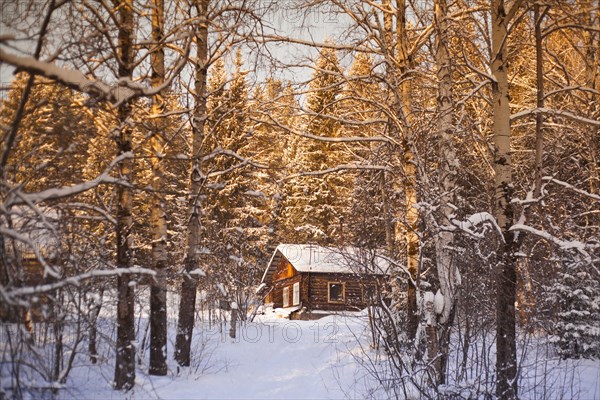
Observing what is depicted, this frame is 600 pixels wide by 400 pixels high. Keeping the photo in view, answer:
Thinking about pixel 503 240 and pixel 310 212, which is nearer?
pixel 503 240

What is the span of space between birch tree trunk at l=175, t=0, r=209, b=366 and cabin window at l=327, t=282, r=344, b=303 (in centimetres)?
1902

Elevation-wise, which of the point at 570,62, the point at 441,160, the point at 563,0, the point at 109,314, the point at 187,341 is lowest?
the point at 187,341

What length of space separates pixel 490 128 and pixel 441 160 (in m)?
8.96

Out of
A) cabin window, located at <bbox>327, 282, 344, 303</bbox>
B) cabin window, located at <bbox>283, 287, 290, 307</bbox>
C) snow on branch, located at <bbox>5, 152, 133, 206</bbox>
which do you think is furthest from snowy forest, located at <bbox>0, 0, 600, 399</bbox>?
cabin window, located at <bbox>283, 287, 290, 307</bbox>

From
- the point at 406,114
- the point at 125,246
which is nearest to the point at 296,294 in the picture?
the point at 406,114

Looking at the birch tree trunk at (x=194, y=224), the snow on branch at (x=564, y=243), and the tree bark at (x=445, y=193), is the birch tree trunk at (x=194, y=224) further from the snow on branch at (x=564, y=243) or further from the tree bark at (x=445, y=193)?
the snow on branch at (x=564, y=243)

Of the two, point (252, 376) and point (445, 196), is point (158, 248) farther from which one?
point (445, 196)

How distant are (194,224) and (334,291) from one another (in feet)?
65.0

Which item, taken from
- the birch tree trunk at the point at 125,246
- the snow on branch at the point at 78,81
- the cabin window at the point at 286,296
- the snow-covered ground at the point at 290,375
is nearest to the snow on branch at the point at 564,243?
the snow-covered ground at the point at 290,375

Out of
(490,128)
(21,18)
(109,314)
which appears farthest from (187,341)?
(490,128)

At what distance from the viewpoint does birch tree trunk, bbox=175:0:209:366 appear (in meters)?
9.02

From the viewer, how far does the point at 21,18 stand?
15.8ft

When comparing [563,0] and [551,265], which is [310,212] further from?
[563,0]

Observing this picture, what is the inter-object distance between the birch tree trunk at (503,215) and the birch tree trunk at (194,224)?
4.79 m
